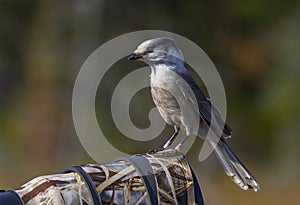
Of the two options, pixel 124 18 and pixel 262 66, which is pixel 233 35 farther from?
pixel 124 18

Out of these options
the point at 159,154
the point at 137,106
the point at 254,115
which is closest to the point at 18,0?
the point at 137,106

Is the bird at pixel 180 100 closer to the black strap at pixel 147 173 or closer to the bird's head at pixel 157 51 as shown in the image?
the bird's head at pixel 157 51

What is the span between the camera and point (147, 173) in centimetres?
159

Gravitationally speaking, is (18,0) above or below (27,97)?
above

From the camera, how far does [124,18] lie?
7.25 metres

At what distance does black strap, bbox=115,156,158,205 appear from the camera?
5.13 feet

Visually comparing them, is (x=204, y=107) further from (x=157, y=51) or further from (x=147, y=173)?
(x=147, y=173)

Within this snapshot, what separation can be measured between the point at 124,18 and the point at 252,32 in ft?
4.02

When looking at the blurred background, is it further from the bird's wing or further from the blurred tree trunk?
the bird's wing


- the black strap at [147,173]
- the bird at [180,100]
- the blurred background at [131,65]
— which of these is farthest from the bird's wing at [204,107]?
the blurred background at [131,65]

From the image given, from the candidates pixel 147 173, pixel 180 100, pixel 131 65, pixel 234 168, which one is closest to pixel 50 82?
pixel 131 65

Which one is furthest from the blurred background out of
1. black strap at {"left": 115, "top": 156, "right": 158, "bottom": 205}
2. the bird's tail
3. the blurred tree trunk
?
black strap at {"left": 115, "top": 156, "right": 158, "bottom": 205}

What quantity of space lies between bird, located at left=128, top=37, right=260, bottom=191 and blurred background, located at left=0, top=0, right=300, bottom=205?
12.0 feet

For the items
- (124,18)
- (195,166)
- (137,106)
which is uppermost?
(124,18)
